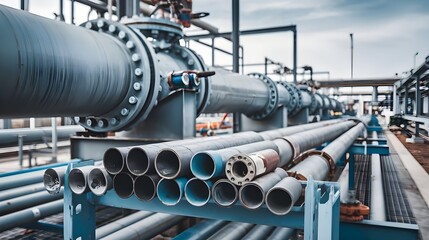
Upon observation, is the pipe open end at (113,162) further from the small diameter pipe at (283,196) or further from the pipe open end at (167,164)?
the small diameter pipe at (283,196)

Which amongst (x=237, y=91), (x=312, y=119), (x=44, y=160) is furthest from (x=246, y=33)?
(x=237, y=91)

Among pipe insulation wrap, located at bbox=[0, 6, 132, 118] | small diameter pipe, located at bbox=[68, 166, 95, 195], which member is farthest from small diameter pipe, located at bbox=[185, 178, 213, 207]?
pipe insulation wrap, located at bbox=[0, 6, 132, 118]

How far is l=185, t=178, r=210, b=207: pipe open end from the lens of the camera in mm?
1077

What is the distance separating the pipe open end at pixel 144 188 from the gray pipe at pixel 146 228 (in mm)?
929

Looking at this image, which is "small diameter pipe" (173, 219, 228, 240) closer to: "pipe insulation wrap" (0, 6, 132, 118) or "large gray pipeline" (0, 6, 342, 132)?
"large gray pipeline" (0, 6, 342, 132)

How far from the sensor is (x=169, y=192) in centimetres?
113

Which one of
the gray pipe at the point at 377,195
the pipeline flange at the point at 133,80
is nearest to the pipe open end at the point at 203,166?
the pipeline flange at the point at 133,80

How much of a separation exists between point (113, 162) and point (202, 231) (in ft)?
3.45

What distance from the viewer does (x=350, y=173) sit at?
4.00 metres

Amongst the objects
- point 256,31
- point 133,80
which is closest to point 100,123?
point 133,80

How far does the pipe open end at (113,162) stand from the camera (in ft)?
3.68

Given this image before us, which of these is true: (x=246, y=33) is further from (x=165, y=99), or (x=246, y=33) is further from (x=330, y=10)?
(x=165, y=99)

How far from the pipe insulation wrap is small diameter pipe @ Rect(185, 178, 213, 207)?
2.10ft

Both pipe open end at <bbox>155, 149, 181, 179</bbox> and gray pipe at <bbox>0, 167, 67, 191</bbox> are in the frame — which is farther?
gray pipe at <bbox>0, 167, 67, 191</bbox>
